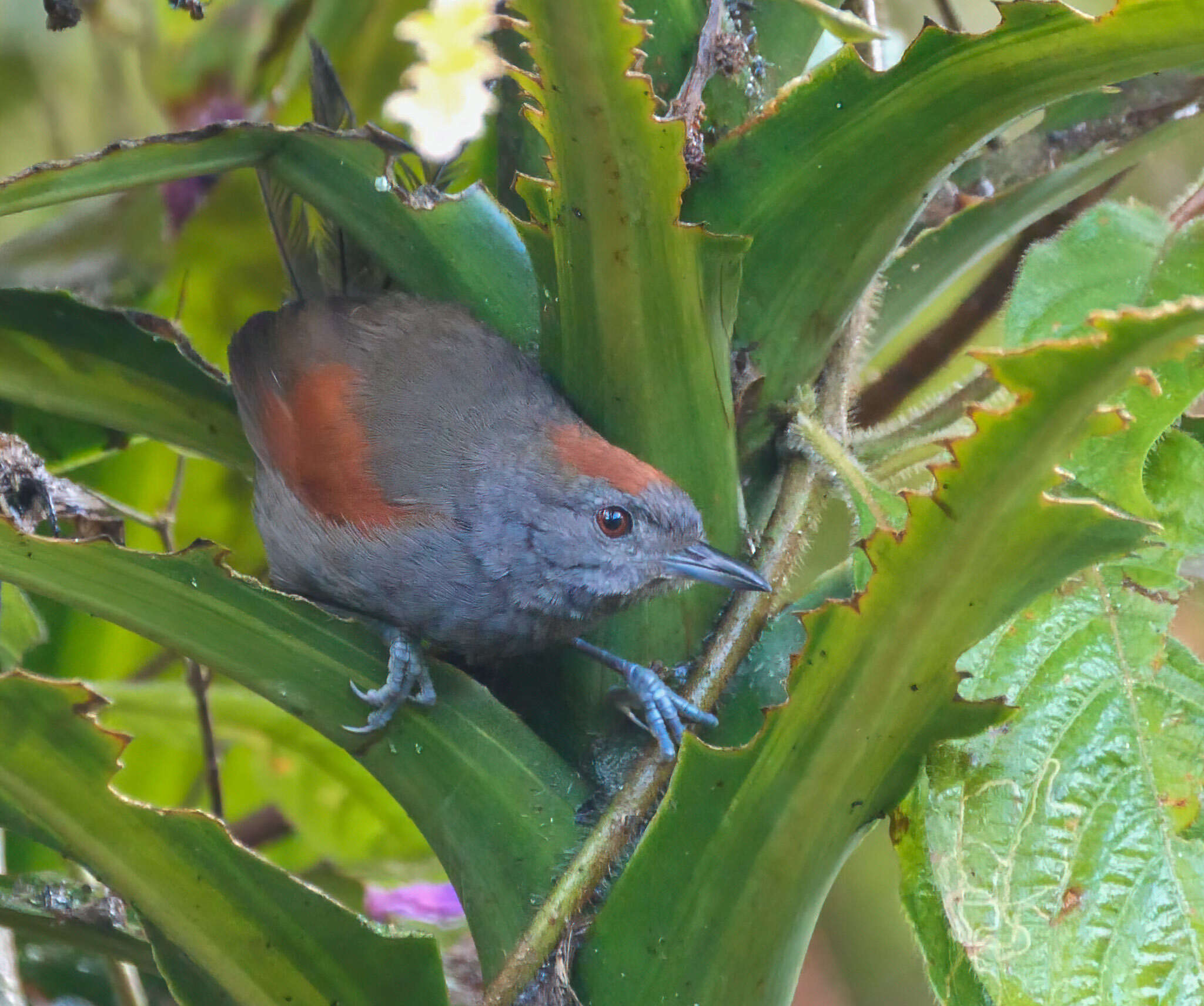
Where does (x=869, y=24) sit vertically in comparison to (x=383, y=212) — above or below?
above

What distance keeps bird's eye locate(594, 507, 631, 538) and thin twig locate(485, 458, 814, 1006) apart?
0.31m

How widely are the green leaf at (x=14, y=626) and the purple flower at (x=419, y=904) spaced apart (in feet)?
2.26

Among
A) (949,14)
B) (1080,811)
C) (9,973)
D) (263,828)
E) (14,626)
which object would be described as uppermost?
(949,14)

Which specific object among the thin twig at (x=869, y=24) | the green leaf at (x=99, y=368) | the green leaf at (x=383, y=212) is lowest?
the green leaf at (x=99, y=368)

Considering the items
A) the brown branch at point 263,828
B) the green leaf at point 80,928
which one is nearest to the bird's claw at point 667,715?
the green leaf at point 80,928

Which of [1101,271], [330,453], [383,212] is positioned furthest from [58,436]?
[1101,271]

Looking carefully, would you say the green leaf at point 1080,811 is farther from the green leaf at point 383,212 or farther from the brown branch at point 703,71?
the green leaf at point 383,212

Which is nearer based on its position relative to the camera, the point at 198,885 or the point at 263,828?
the point at 198,885

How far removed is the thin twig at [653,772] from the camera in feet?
3.45

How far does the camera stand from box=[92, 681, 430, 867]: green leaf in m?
1.97

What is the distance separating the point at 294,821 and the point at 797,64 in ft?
5.22

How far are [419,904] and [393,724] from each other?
824 mm

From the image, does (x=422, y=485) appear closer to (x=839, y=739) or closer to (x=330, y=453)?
(x=330, y=453)

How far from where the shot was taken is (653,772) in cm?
114
